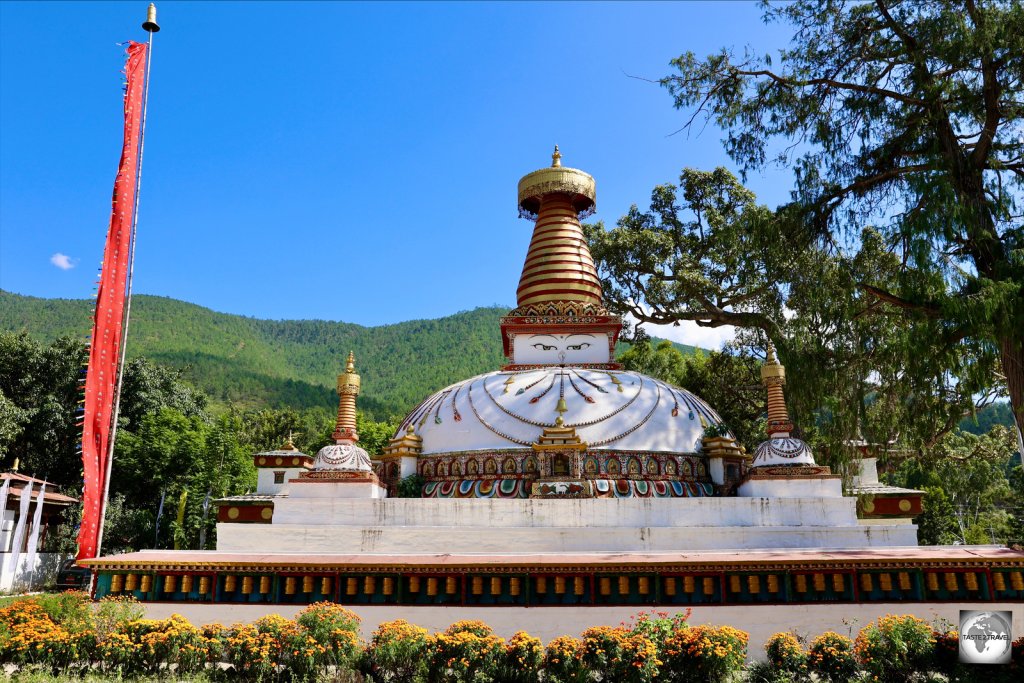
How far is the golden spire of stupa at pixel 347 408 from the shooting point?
14266 millimetres

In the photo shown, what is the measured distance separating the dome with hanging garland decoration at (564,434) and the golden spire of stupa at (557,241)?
1512 millimetres

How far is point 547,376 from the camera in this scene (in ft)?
52.1

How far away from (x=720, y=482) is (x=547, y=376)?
416 centimetres

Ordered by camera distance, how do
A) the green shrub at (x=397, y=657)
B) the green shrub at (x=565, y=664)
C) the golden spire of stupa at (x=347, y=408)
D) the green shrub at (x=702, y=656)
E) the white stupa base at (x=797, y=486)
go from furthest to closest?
the golden spire of stupa at (x=347, y=408)
the white stupa base at (x=797, y=486)
the green shrub at (x=397, y=657)
the green shrub at (x=565, y=664)
the green shrub at (x=702, y=656)

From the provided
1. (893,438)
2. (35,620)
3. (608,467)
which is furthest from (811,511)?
(35,620)

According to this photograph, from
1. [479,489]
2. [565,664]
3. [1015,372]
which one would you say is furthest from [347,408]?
[1015,372]

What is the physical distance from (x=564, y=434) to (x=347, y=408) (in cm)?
442

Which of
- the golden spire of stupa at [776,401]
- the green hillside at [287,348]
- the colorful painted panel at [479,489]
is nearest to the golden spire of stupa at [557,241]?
the golden spire of stupa at [776,401]

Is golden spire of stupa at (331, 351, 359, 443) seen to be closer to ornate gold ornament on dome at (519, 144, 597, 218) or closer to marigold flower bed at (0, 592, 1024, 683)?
marigold flower bed at (0, 592, 1024, 683)

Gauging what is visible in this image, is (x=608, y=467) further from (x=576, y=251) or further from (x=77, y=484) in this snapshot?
(x=77, y=484)

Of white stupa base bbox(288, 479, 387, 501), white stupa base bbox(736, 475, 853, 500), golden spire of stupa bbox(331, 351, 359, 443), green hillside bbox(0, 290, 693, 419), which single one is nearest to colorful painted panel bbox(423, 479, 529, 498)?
white stupa base bbox(288, 479, 387, 501)

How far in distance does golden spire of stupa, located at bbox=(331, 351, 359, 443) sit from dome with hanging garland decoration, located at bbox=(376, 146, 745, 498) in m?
1.14

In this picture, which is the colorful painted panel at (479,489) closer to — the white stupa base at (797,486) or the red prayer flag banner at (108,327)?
the white stupa base at (797,486)

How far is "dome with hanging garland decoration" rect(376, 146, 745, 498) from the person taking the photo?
13773mm
